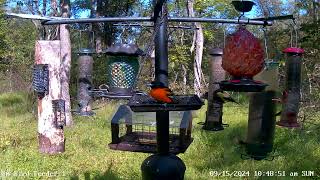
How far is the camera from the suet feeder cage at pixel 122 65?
3.30m

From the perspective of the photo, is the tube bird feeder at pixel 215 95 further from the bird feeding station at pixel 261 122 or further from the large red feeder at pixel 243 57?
the large red feeder at pixel 243 57

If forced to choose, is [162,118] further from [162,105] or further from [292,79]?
[292,79]

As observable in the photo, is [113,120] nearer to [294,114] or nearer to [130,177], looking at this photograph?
[294,114]

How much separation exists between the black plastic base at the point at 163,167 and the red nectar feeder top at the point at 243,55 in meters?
0.63

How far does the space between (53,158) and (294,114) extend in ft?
17.0

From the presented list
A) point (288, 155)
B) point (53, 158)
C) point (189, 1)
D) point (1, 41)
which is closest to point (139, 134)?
point (53, 158)

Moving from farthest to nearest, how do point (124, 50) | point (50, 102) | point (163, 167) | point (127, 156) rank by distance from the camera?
point (127, 156)
point (50, 102)
point (124, 50)
point (163, 167)

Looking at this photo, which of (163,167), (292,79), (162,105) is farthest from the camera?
Result: (292,79)

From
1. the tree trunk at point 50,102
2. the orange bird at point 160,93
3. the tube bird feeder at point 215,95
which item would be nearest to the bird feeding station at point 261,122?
the tube bird feeder at point 215,95

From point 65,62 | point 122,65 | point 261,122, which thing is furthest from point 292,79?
point 65,62

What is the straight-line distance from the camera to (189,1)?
49.8 feet

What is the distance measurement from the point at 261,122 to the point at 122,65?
1.31 m

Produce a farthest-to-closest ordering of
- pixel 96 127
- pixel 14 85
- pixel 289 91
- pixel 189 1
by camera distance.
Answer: pixel 14 85 < pixel 189 1 < pixel 96 127 < pixel 289 91

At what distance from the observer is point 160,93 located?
6.86 ft
